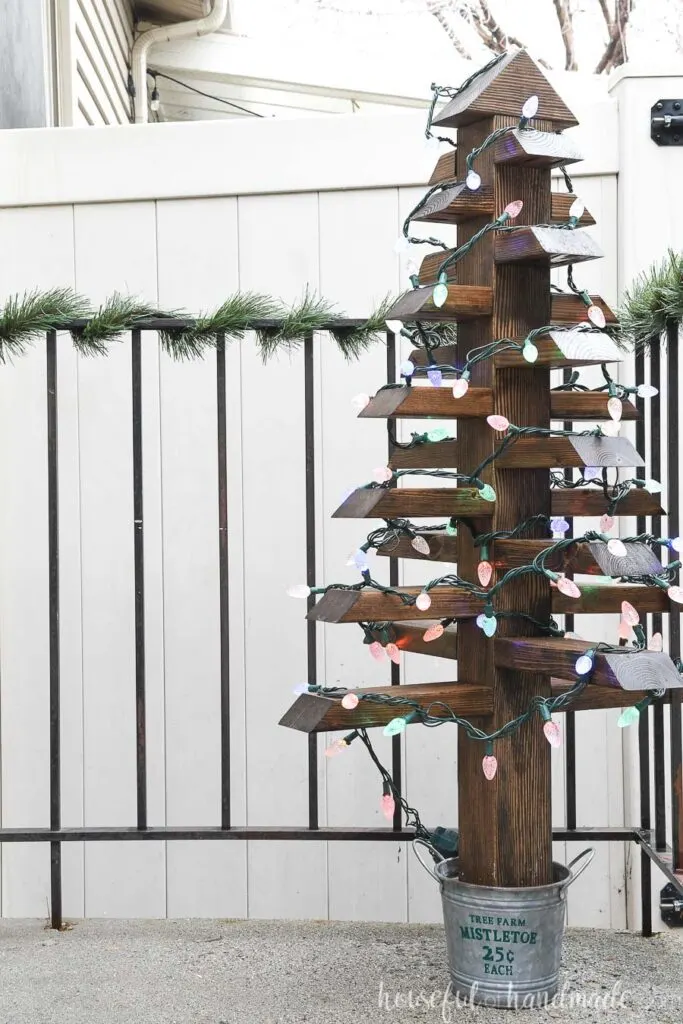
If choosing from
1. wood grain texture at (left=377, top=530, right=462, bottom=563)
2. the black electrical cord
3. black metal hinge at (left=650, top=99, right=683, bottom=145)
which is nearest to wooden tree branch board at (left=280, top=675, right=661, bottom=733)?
wood grain texture at (left=377, top=530, right=462, bottom=563)

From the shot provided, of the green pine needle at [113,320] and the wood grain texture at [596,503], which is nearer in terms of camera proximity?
the wood grain texture at [596,503]

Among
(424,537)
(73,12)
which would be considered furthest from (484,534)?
(73,12)

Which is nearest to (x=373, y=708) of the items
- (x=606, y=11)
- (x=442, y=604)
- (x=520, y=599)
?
(x=442, y=604)

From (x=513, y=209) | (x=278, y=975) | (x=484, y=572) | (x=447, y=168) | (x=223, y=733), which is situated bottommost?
(x=278, y=975)

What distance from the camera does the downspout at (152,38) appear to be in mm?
4879

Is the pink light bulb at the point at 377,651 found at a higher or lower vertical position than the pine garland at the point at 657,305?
lower

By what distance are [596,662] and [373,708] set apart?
34 centimetres

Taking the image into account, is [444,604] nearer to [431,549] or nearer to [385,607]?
[385,607]

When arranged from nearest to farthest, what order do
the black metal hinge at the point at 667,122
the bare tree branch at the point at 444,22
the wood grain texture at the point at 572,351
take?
the wood grain texture at the point at 572,351
the black metal hinge at the point at 667,122
the bare tree branch at the point at 444,22

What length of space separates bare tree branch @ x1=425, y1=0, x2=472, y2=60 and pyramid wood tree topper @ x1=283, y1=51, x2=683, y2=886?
6518 mm

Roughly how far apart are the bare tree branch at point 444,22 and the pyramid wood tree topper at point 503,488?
6.52 m

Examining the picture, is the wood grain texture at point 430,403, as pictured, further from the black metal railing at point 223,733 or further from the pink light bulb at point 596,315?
the black metal railing at point 223,733

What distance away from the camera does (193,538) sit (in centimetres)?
254

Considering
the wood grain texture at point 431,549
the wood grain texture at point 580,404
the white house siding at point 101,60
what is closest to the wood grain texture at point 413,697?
the wood grain texture at point 431,549
